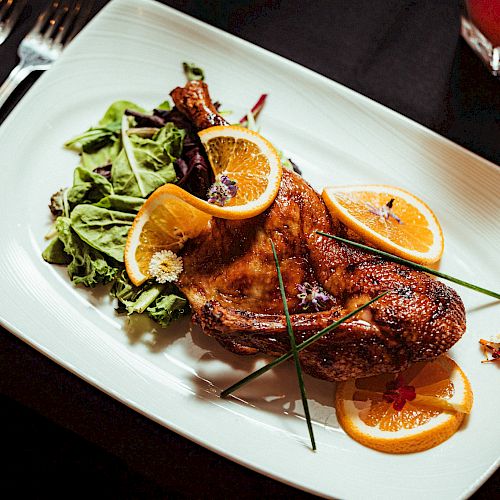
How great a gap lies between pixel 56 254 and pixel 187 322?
2.16ft

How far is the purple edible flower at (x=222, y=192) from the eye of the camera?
297 centimetres

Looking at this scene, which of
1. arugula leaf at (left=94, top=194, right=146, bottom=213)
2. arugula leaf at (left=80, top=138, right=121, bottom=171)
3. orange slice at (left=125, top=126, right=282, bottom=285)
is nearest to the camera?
orange slice at (left=125, top=126, right=282, bottom=285)

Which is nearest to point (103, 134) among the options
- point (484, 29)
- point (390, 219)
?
point (390, 219)

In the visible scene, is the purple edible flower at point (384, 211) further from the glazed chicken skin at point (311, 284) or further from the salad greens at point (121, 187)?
the salad greens at point (121, 187)

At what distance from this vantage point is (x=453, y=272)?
10.8 feet

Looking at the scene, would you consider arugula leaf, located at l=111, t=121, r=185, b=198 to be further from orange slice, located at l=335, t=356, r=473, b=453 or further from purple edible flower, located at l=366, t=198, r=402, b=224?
orange slice, located at l=335, t=356, r=473, b=453

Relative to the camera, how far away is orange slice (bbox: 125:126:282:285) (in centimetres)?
297

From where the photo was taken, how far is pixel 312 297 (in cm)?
287

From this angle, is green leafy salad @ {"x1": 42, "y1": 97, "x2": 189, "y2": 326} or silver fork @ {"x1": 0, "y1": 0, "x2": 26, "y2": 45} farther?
silver fork @ {"x1": 0, "y1": 0, "x2": 26, "y2": 45}

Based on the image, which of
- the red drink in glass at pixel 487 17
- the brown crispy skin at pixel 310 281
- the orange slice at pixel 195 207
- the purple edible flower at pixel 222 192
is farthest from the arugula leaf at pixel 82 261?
the red drink in glass at pixel 487 17

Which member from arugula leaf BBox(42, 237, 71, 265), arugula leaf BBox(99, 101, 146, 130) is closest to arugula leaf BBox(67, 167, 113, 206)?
arugula leaf BBox(42, 237, 71, 265)

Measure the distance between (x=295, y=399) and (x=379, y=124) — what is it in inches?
55.6

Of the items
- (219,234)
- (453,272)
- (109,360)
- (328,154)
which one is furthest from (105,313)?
(453,272)

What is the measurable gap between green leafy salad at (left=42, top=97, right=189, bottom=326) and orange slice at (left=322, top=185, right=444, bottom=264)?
0.79 m
